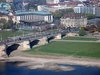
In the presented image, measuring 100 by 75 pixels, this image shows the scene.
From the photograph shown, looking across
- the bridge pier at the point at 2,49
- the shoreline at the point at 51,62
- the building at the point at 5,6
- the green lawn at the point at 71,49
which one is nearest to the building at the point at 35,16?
the building at the point at 5,6

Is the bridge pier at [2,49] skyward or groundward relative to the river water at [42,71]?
skyward

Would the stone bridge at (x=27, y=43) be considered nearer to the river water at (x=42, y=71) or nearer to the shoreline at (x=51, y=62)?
the shoreline at (x=51, y=62)

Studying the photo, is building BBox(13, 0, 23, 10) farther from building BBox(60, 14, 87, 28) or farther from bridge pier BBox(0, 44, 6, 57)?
bridge pier BBox(0, 44, 6, 57)

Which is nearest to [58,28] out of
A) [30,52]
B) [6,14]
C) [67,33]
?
[67,33]

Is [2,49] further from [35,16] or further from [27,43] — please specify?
[35,16]

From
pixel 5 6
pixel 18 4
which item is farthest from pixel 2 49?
pixel 18 4

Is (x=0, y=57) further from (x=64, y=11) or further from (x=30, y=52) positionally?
(x=64, y=11)
